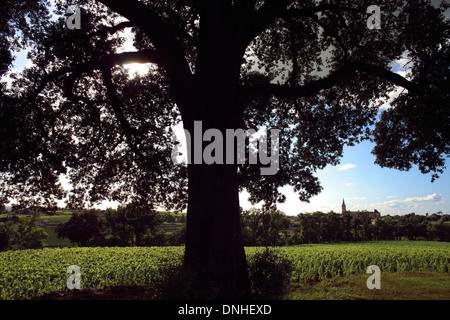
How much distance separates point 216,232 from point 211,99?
11.4 ft

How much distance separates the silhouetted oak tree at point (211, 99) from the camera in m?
6.77

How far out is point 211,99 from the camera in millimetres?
6543

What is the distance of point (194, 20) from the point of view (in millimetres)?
11492

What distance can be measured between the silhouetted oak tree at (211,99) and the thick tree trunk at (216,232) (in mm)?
36
